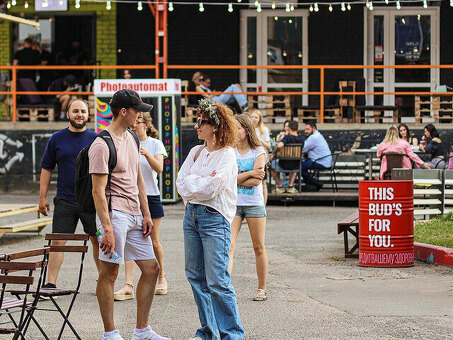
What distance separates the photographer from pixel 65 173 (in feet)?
30.7

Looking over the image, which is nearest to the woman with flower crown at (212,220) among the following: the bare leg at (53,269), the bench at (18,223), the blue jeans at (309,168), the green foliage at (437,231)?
the bare leg at (53,269)

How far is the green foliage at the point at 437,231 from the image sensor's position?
40.2 ft

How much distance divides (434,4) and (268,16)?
4247 millimetres

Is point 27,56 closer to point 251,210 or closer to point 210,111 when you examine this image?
point 251,210

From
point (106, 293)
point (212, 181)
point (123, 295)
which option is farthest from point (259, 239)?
point (106, 293)

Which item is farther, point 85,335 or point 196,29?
point 196,29

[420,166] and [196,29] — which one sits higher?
[196,29]

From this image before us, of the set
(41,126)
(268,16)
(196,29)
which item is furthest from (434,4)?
(41,126)

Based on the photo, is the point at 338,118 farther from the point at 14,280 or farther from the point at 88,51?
the point at 14,280

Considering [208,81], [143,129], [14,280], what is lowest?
[14,280]

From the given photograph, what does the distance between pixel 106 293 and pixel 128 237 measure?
1.55ft

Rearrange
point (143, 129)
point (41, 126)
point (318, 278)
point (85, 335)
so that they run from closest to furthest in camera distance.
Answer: point (85, 335)
point (143, 129)
point (318, 278)
point (41, 126)

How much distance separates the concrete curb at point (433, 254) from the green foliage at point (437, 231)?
0.26m

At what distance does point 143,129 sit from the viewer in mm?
9445
